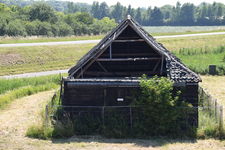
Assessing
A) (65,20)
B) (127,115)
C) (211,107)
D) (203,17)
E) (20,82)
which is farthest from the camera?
(203,17)

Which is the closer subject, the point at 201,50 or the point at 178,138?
the point at 178,138

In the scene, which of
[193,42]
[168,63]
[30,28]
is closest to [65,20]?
[30,28]

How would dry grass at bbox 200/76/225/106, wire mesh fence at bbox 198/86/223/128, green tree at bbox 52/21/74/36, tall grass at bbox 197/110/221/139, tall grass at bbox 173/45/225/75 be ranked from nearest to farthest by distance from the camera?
tall grass at bbox 197/110/221/139, wire mesh fence at bbox 198/86/223/128, dry grass at bbox 200/76/225/106, tall grass at bbox 173/45/225/75, green tree at bbox 52/21/74/36

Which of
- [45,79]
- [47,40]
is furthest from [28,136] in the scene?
[47,40]

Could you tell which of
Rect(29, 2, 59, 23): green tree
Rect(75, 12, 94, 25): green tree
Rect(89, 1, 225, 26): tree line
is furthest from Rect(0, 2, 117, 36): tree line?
Rect(89, 1, 225, 26): tree line

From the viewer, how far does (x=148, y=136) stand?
1237cm

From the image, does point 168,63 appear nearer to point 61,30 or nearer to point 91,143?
point 91,143

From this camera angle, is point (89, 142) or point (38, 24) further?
point (38, 24)

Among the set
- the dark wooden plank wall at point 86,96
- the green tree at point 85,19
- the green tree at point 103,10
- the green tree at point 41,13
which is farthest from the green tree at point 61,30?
the green tree at point 103,10

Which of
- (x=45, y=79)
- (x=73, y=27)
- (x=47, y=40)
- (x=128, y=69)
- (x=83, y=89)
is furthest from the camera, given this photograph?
(x=73, y=27)

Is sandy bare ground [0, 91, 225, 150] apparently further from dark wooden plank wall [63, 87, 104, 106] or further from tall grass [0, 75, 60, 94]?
tall grass [0, 75, 60, 94]

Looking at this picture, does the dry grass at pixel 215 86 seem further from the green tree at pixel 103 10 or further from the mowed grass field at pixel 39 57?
the green tree at pixel 103 10

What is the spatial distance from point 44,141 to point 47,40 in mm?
32213

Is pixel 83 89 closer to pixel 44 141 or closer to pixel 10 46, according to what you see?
pixel 44 141
